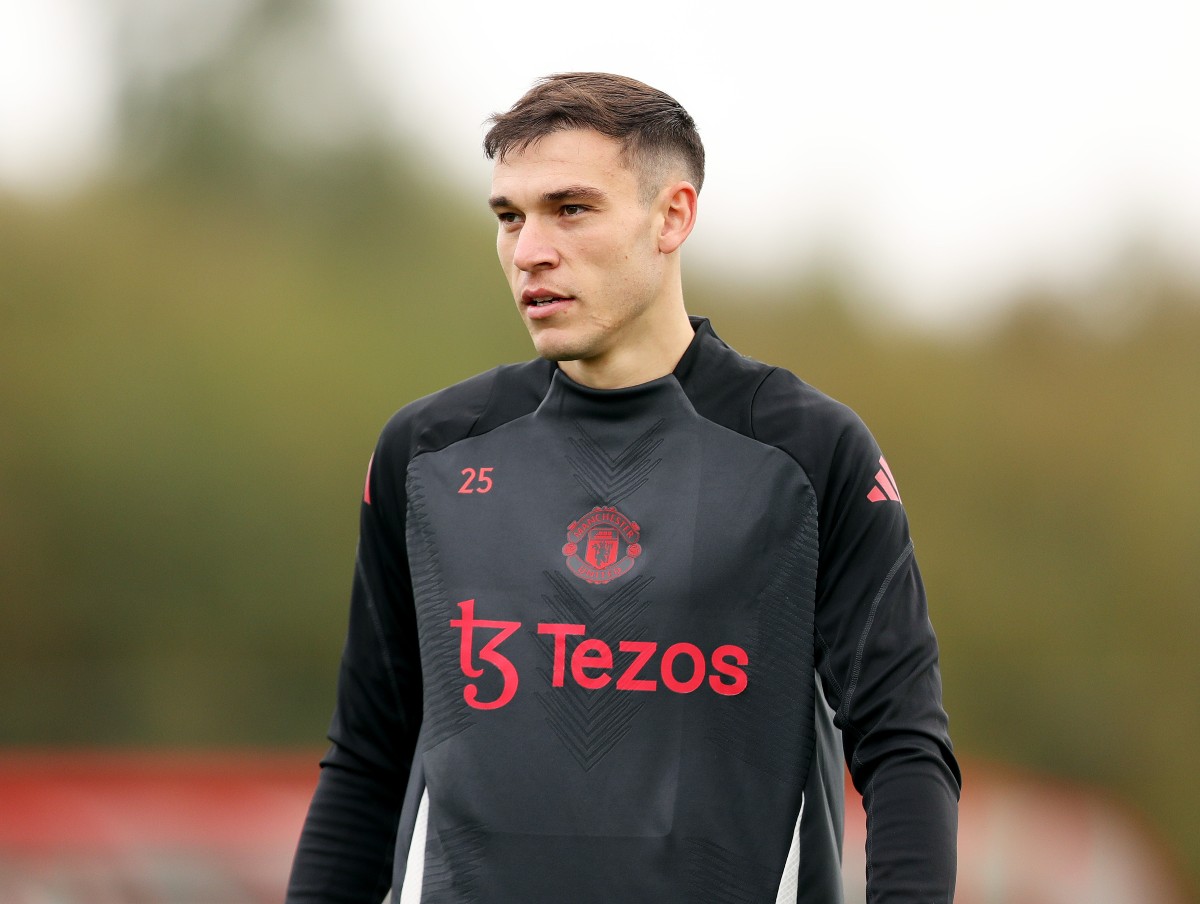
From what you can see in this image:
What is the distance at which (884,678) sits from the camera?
88.3 inches

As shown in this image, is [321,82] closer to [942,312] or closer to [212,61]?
[212,61]

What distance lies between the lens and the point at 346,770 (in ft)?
8.31

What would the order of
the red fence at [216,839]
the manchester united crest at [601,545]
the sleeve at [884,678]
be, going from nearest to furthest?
the sleeve at [884,678]
the manchester united crest at [601,545]
the red fence at [216,839]

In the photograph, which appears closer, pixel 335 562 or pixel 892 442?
pixel 335 562

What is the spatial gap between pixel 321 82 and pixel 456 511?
26587 millimetres

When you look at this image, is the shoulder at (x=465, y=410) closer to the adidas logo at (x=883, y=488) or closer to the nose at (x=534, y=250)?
the nose at (x=534, y=250)

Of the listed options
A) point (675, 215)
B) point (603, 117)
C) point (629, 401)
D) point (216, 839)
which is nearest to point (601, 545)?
point (629, 401)

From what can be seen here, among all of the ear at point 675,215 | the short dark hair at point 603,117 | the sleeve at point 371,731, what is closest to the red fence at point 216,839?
the sleeve at point 371,731

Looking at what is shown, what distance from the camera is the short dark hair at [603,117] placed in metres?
2.42

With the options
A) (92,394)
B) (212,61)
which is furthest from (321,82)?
(92,394)

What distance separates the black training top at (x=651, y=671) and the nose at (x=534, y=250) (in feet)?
0.77

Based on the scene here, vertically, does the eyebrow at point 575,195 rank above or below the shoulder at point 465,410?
above

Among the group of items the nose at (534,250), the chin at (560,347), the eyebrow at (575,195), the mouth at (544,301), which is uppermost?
the eyebrow at (575,195)

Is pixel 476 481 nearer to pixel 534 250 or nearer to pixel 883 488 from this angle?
pixel 534 250
